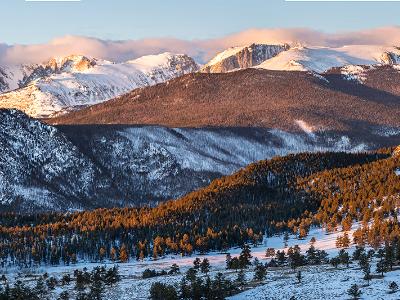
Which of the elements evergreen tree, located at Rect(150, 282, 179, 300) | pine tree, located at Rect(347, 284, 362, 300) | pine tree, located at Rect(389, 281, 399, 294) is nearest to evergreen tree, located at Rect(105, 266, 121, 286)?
evergreen tree, located at Rect(150, 282, 179, 300)

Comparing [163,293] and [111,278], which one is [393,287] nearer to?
[163,293]

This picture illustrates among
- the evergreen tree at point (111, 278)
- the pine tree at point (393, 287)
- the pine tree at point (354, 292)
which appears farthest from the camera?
the evergreen tree at point (111, 278)

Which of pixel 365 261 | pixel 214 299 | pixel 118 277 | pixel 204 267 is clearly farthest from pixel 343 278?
pixel 118 277

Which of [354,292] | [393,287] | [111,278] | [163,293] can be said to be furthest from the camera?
[111,278]

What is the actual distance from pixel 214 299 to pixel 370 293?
31.5m

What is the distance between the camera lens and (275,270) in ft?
654

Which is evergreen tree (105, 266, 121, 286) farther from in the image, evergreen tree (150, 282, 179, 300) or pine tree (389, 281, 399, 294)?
pine tree (389, 281, 399, 294)

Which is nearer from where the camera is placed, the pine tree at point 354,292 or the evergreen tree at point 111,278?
the pine tree at point 354,292

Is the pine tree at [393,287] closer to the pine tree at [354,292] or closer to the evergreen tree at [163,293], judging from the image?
the pine tree at [354,292]

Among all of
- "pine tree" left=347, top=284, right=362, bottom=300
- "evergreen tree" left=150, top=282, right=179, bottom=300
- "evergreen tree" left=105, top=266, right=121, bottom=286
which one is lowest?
"evergreen tree" left=105, top=266, right=121, bottom=286

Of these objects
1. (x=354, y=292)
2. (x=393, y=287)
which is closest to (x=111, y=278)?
(x=354, y=292)

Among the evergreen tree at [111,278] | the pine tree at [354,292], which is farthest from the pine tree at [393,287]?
the evergreen tree at [111,278]

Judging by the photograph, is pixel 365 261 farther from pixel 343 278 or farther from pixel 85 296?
pixel 85 296

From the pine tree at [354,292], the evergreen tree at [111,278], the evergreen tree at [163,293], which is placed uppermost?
the pine tree at [354,292]
